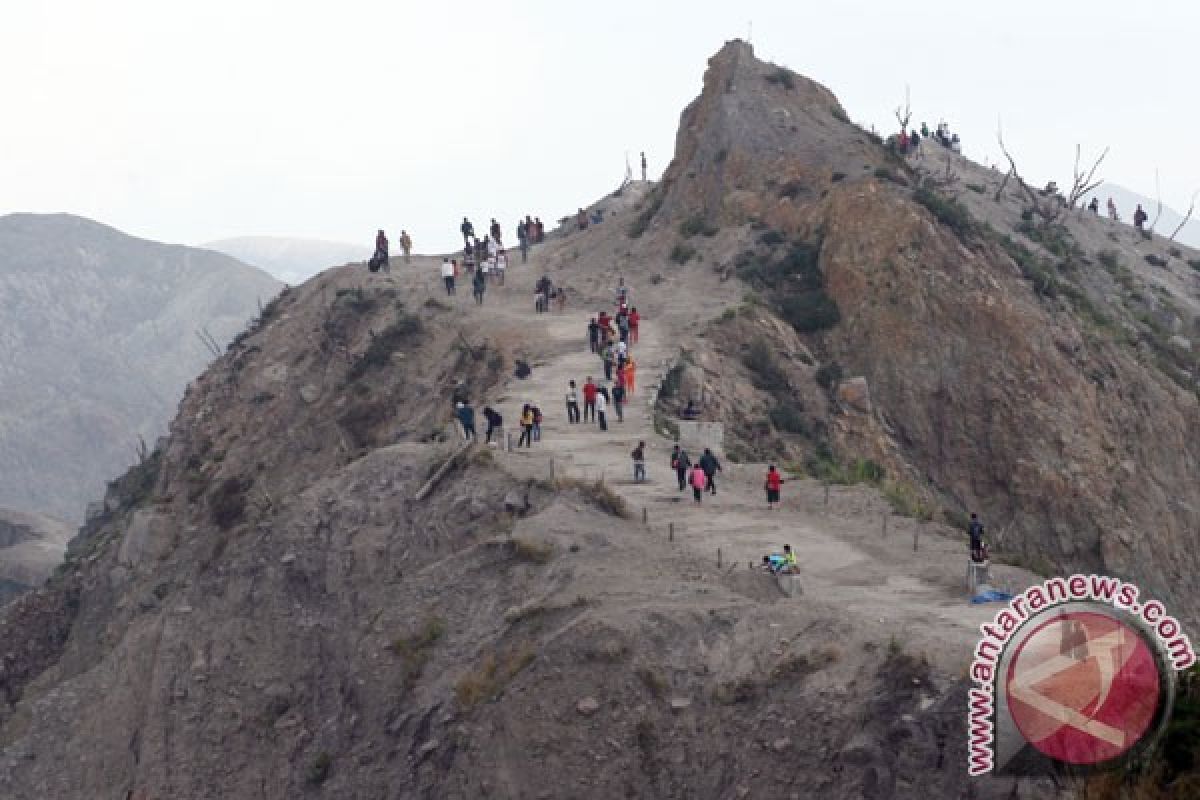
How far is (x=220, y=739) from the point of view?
18531 millimetres

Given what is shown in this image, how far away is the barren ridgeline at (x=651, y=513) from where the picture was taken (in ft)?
44.8

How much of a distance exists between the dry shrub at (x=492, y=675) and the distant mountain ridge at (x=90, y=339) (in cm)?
10484

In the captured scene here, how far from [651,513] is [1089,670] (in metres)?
11.3

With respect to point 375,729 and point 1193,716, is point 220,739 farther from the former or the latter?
point 1193,716

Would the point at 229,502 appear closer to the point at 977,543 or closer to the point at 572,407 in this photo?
the point at 572,407

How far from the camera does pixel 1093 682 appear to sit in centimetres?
871

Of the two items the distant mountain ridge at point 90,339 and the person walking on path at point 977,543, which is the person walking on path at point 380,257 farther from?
the distant mountain ridge at point 90,339

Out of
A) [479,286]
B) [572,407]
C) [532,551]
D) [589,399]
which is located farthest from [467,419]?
[479,286]

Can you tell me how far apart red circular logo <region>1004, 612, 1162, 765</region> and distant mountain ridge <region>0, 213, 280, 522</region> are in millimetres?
112714

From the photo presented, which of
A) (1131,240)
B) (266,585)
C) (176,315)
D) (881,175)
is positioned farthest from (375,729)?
(176,315)

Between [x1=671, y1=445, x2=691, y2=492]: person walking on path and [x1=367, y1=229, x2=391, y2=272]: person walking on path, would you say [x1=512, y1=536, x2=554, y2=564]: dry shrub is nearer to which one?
[x1=671, y1=445, x2=691, y2=492]: person walking on path

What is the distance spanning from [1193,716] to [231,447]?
31845 millimetres

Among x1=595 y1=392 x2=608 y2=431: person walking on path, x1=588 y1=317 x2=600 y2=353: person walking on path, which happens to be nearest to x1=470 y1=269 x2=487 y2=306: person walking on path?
x1=588 y1=317 x2=600 y2=353: person walking on path

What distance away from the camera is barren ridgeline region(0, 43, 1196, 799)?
13.7m
